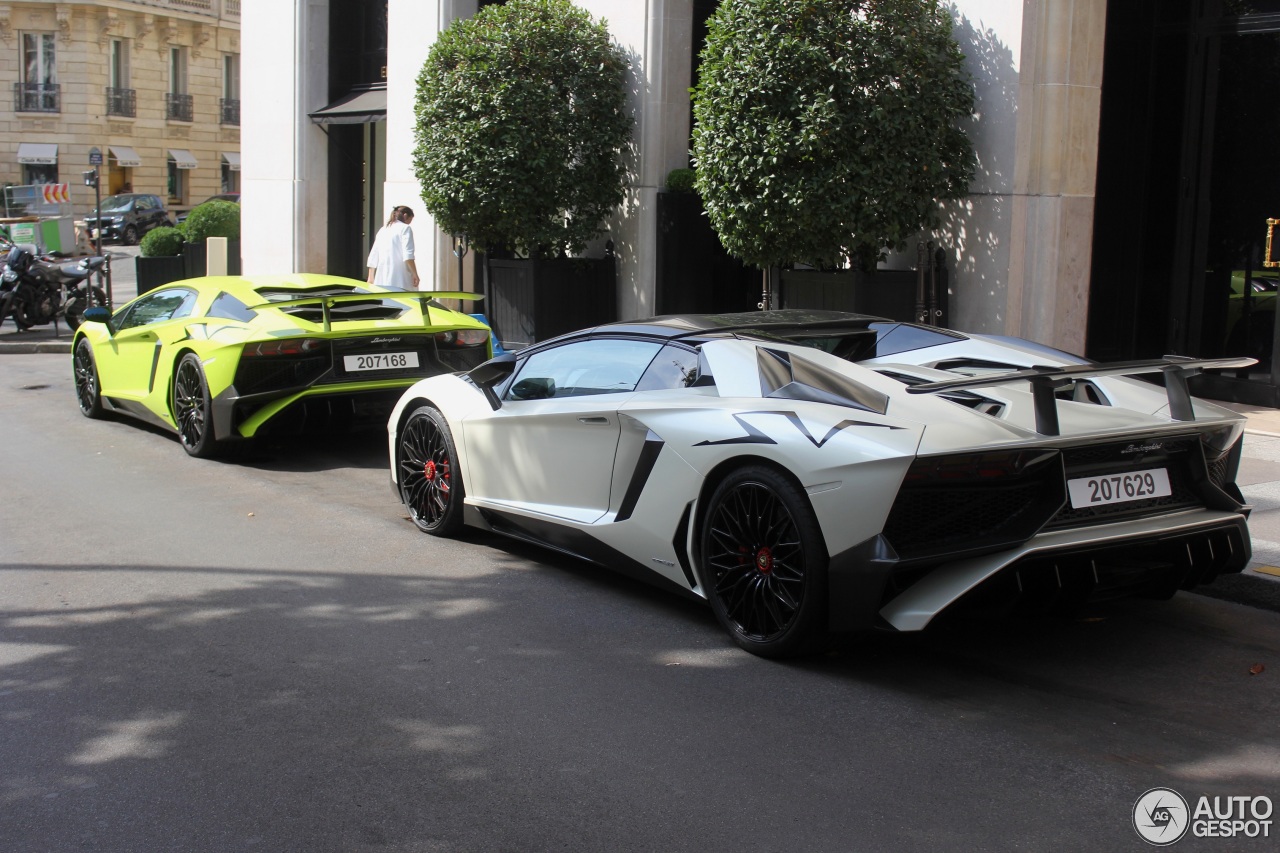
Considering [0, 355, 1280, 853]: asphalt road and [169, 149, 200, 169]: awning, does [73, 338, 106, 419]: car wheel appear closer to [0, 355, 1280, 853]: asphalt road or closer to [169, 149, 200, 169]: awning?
[0, 355, 1280, 853]: asphalt road

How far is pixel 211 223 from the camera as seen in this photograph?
24.7m

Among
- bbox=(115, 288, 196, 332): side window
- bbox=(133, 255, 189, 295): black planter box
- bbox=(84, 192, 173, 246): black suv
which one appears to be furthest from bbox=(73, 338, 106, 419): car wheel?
bbox=(84, 192, 173, 246): black suv

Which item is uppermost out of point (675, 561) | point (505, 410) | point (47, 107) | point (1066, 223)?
point (47, 107)

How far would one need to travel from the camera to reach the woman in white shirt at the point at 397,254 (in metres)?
14.9

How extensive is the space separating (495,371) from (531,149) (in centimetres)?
750

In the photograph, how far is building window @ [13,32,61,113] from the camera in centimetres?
5481

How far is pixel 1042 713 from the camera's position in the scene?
15.5ft

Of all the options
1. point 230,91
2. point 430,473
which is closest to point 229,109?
point 230,91

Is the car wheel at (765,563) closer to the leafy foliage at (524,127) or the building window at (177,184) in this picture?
the leafy foliage at (524,127)

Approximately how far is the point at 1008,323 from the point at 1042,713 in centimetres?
754

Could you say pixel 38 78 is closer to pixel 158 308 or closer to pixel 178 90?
pixel 178 90

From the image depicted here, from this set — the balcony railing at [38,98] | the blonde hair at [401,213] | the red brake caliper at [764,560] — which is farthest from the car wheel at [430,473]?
the balcony railing at [38,98]

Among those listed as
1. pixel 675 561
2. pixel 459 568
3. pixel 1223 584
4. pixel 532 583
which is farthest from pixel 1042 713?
pixel 459 568

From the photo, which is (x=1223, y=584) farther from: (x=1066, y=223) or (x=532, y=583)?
(x=1066, y=223)
